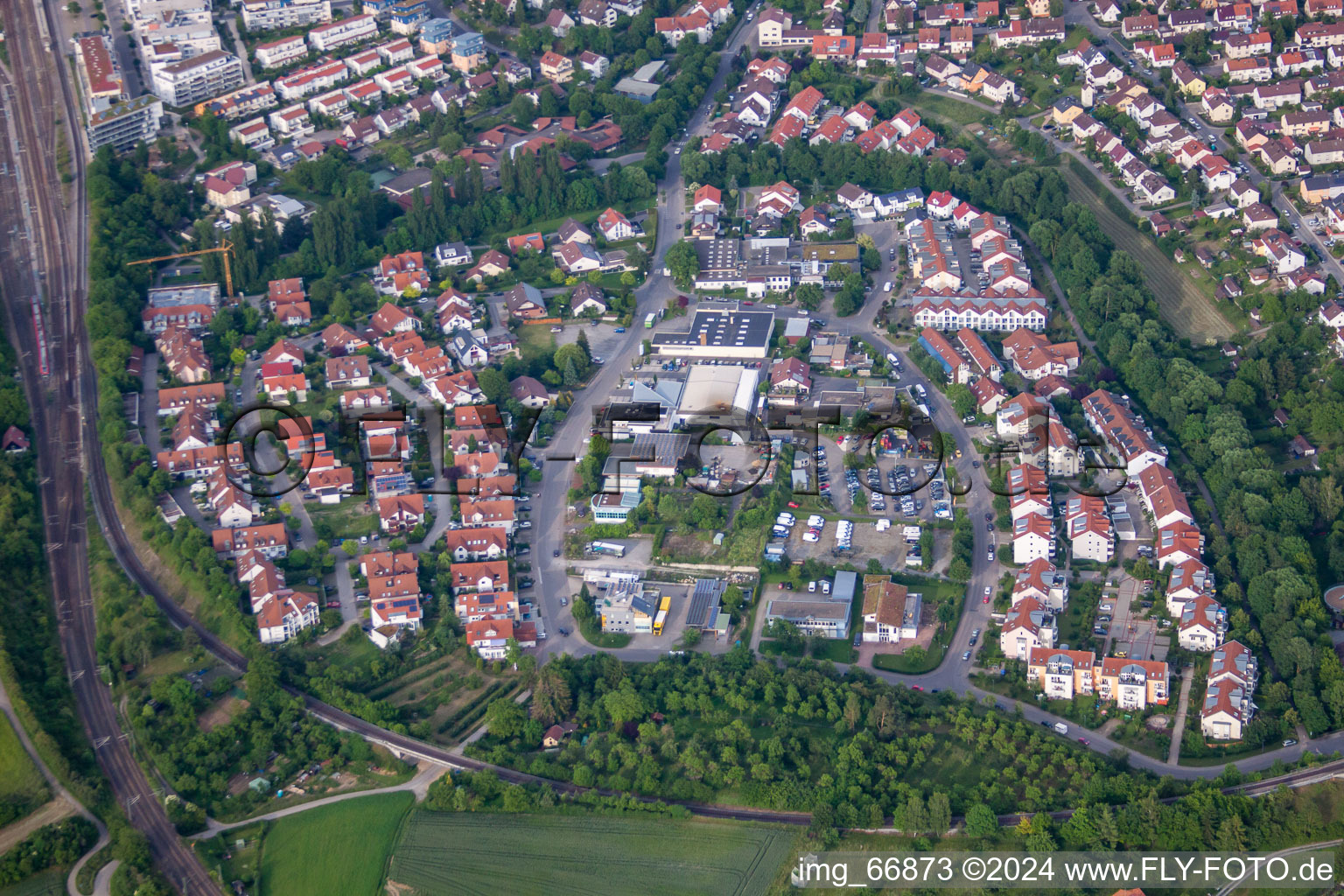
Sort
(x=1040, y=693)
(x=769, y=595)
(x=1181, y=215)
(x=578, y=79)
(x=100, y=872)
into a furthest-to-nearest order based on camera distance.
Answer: (x=578, y=79) → (x=1181, y=215) → (x=769, y=595) → (x=1040, y=693) → (x=100, y=872)

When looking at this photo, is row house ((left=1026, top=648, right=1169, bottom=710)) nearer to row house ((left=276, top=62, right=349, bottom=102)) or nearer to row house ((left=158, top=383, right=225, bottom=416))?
row house ((left=158, top=383, right=225, bottom=416))

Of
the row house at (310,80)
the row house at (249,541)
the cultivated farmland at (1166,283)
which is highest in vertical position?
the row house at (310,80)

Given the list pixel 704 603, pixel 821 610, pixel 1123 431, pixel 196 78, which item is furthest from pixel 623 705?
pixel 196 78

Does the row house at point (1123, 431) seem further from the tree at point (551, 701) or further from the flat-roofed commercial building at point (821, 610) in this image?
the tree at point (551, 701)

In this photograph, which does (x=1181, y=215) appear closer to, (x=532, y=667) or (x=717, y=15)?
(x=717, y=15)

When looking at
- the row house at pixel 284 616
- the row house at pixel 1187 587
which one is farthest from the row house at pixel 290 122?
the row house at pixel 1187 587

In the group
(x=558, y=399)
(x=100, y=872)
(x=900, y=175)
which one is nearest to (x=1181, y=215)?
(x=900, y=175)
